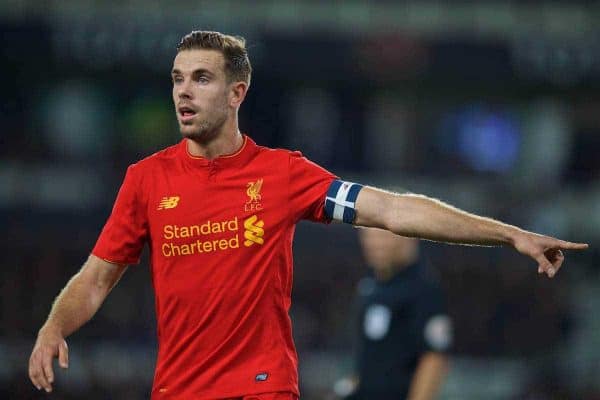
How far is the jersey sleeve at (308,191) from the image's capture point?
5266 mm

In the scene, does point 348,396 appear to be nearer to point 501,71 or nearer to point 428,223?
point 428,223

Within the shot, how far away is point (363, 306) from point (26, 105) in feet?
42.2

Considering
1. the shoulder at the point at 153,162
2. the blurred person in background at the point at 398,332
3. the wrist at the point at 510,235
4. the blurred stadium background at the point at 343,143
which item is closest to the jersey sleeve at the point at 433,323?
the blurred person in background at the point at 398,332

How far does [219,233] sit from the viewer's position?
5211 millimetres

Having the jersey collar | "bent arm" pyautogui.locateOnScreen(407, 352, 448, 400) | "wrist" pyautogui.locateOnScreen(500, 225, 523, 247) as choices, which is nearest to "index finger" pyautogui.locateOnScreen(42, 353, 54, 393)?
the jersey collar

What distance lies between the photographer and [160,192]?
209 inches

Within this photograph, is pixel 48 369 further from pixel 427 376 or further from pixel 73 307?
pixel 427 376

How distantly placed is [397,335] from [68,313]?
3.02 metres

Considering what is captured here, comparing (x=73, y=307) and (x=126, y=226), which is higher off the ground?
(x=126, y=226)

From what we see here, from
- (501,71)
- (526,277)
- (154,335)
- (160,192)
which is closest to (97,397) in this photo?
(154,335)

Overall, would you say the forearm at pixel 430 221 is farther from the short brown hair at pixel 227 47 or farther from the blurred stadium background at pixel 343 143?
the blurred stadium background at pixel 343 143

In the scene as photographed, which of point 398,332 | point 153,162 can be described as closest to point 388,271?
point 398,332

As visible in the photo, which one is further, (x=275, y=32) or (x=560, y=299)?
(x=275, y=32)

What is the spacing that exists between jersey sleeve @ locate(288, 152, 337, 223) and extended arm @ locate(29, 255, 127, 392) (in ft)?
2.49
